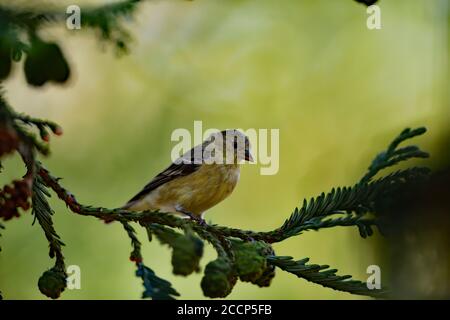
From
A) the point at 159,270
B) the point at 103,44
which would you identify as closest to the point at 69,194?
the point at 103,44

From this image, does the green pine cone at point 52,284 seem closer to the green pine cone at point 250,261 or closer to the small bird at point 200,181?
the green pine cone at point 250,261

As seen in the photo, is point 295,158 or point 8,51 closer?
point 8,51

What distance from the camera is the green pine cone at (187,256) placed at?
2.38 feet

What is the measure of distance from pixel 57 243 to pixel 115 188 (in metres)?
2.62

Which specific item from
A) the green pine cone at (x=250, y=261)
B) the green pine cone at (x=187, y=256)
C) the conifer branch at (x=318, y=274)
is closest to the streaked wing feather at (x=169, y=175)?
the conifer branch at (x=318, y=274)

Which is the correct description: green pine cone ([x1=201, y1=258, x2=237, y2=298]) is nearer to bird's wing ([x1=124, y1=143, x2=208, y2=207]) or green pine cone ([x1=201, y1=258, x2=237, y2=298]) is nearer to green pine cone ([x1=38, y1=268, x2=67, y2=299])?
green pine cone ([x1=38, y1=268, x2=67, y2=299])

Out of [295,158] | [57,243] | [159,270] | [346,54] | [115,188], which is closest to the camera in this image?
[57,243]

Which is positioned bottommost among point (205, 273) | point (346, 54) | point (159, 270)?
point (205, 273)

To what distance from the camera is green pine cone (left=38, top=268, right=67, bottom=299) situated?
36.7 inches

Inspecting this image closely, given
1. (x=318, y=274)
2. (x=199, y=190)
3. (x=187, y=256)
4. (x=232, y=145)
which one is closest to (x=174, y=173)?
(x=199, y=190)

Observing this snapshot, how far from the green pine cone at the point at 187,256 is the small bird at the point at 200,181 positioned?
1.26 metres

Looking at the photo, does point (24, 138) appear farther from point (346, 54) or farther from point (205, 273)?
point (346, 54)

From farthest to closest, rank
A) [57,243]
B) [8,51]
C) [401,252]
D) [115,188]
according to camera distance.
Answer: [115,188] < [401,252] < [57,243] < [8,51]

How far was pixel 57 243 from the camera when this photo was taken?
3.53ft
